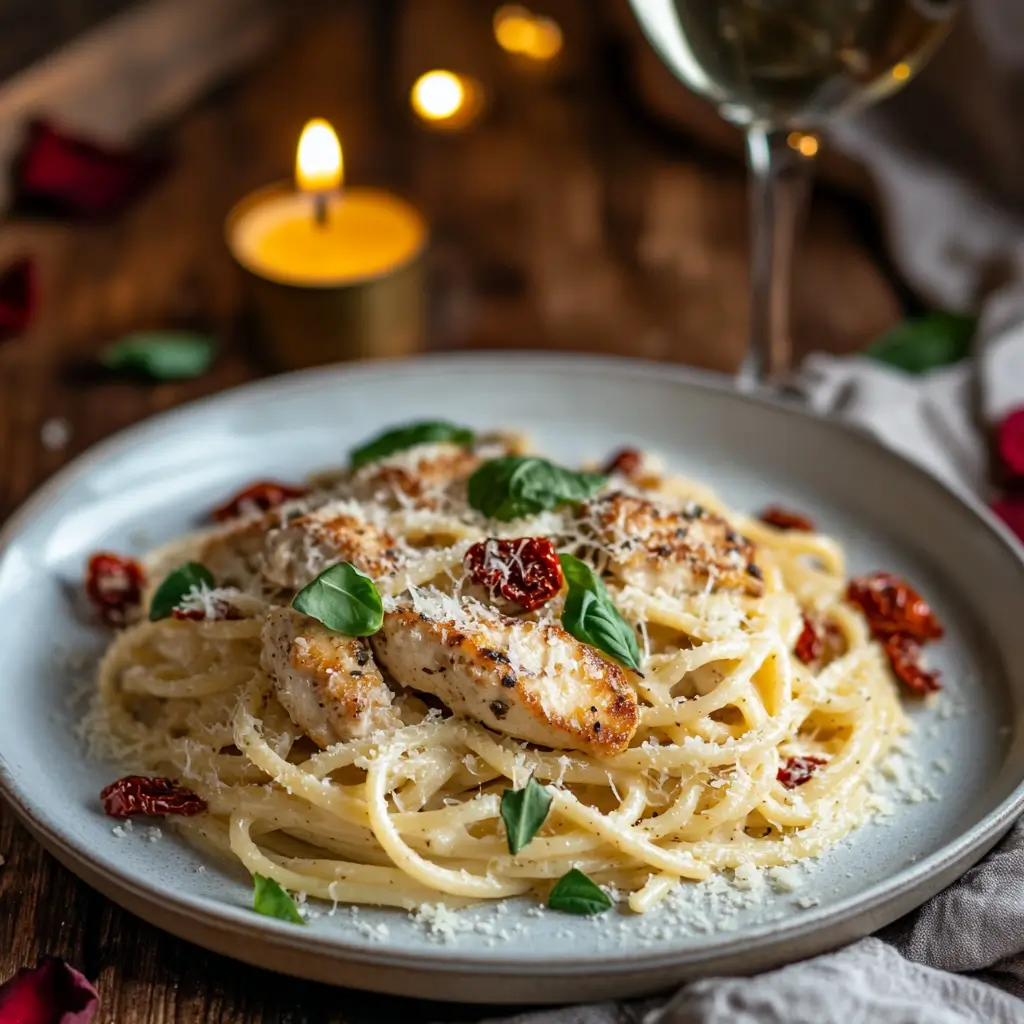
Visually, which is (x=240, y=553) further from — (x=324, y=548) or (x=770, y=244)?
(x=770, y=244)

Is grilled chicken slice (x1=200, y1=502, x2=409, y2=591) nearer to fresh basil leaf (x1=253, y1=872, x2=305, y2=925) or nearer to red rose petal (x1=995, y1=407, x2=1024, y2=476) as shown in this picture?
fresh basil leaf (x1=253, y1=872, x2=305, y2=925)

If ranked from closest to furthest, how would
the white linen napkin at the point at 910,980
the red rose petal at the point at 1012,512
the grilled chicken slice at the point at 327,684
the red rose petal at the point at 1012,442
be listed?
the white linen napkin at the point at 910,980 → the grilled chicken slice at the point at 327,684 → the red rose petal at the point at 1012,512 → the red rose petal at the point at 1012,442

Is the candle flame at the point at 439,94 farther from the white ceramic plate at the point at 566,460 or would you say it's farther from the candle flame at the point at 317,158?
the white ceramic plate at the point at 566,460

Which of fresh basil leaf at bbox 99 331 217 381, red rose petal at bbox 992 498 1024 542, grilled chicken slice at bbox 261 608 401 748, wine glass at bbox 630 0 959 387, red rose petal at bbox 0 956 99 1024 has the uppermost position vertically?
wine glass at bbox 630 0 959 387

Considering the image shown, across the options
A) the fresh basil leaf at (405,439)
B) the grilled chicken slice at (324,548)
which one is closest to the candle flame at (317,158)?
the fresh basil leaf at (405,439)

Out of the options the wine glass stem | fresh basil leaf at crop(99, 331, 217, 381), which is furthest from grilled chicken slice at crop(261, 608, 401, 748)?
fresh basil leaf at crop(99, 331, 217, 381)
